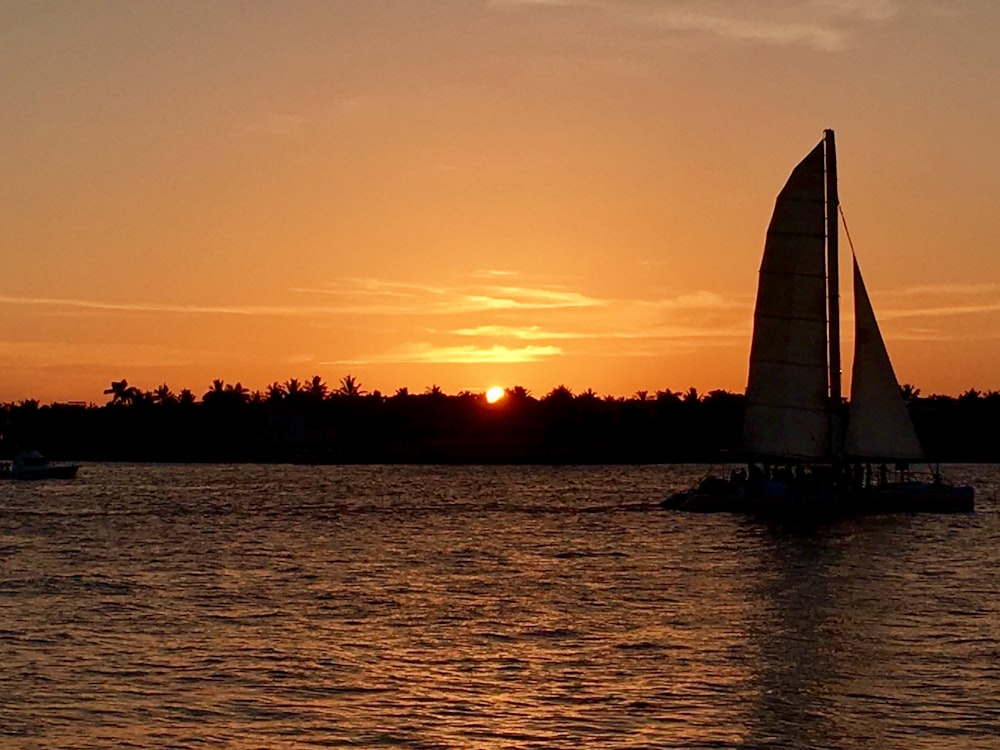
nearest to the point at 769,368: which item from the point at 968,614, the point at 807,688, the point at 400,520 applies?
the point at 400,520

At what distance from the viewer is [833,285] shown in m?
74.8

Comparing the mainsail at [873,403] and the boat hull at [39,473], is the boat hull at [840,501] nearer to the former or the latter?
the mainsail at [873,403]

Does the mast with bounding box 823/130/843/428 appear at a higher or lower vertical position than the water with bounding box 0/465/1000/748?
higher

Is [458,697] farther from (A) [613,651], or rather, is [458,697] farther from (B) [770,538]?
(B) [770,538]

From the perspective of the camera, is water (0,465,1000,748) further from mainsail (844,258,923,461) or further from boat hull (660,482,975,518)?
mainsail (844,258,923,461)

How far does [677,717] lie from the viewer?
28.1 meters

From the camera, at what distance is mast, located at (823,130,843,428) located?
74.8 metres

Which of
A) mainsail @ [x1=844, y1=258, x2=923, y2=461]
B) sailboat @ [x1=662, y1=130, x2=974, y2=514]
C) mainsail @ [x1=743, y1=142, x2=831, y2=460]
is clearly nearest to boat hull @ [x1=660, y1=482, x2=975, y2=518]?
sailboat @ [x1=662, y1=130, x2=974, y2=514]

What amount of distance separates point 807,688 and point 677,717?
382 centimetres

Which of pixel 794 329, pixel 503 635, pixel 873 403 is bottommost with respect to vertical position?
pixel 503 635

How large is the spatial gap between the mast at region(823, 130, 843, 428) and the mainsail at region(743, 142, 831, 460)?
1.57 feet

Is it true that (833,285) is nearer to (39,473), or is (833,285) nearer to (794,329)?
Result: (794,329)

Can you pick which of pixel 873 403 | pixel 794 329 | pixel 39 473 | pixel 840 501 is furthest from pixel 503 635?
pixel 39 473

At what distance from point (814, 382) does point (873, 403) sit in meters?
2.82
